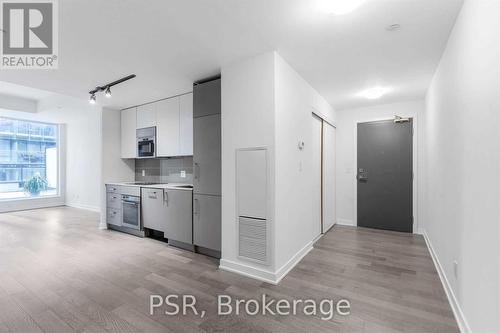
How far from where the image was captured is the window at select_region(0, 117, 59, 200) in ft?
20.7

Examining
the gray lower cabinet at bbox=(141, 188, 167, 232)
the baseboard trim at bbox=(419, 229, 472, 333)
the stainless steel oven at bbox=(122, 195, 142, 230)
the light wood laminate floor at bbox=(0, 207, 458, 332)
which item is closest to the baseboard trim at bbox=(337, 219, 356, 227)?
the light wood laminate floor at bbox=(0, 207, 458, 332)

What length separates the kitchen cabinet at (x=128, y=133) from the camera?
4.85 metres

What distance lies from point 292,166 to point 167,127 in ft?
8.21

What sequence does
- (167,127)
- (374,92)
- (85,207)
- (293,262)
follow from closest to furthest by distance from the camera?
1. (293,262)
2. (374,92)
3. (167,127)
4. (85,207)

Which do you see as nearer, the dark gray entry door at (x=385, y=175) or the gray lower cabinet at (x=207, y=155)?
the gray lower cabinet at (x=207, y=155)

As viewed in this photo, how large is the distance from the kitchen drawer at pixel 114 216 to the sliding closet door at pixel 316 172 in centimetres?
363

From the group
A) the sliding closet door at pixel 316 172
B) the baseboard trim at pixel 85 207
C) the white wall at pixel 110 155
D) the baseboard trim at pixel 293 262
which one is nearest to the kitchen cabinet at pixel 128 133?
the white wall at pixel 110 155

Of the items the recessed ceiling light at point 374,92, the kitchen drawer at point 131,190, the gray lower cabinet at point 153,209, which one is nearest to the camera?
the recessed ceiling light at point 374,92

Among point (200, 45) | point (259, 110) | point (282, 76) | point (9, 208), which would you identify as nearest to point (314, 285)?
point (259, 110)

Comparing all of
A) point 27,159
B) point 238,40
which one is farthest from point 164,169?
point 27,159

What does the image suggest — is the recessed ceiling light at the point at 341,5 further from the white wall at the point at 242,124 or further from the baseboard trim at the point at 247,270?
the baseboard trim at the point at 247,270

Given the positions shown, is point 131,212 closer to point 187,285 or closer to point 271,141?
point 187,285

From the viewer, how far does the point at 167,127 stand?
4.25 meters

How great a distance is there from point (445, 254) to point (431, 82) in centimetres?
236
